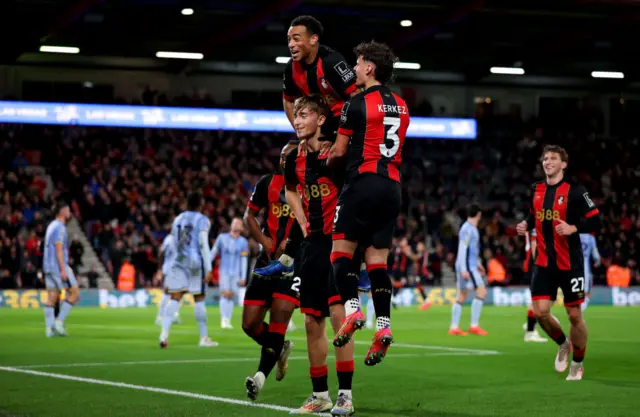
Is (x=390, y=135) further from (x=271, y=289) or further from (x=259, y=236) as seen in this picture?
(x=259, y=236)

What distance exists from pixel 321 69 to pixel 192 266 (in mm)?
9210

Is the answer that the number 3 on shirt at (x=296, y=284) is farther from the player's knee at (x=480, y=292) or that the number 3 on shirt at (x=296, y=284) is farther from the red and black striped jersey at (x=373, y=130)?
the player's knee at (x=480, y=292)

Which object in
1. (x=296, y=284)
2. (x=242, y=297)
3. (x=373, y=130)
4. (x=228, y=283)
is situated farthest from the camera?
(x=242, y=297)

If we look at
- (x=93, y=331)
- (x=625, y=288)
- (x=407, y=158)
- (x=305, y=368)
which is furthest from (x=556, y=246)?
(x=407, y=158)

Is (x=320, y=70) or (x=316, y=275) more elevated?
(x=320, y=70)

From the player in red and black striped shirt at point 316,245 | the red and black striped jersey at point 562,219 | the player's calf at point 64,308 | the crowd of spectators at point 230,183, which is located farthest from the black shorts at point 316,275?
the crowd of spectators at point 230,183

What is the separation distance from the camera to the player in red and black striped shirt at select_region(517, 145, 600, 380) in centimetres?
1211

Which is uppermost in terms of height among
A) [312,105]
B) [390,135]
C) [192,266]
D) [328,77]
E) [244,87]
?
[244,87]

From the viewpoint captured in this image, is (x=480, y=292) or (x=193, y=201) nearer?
(x=193, y=201)

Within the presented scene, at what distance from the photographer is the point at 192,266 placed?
1766cm

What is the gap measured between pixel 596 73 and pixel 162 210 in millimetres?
20981

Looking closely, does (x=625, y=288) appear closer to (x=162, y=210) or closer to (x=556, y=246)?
(x=162, y=210)

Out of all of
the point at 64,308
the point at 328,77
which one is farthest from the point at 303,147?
the point at 64,308

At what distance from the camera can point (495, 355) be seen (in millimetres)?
15484
